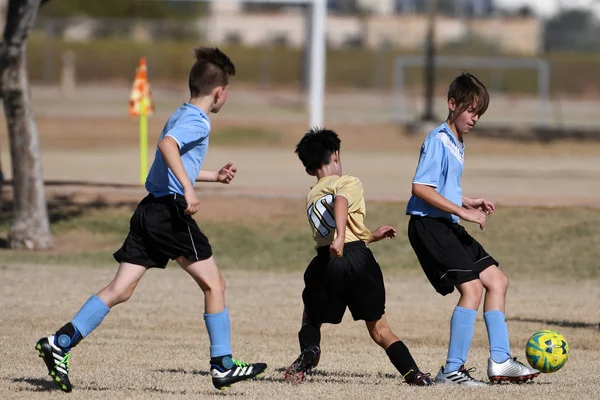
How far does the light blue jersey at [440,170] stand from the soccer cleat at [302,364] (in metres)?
1.02

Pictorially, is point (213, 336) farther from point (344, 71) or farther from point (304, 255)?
point (344, 71)

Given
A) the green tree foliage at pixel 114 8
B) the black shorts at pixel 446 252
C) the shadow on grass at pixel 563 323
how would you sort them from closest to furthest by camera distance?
1. the black shorts at pixel 446 252
2. the shadow on grass at pixel 563 323
3. the green tree foliage at pixel 114 8

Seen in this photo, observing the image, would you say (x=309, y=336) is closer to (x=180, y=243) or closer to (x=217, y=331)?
(x=217, y=331)

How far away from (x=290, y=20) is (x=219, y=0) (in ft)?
176

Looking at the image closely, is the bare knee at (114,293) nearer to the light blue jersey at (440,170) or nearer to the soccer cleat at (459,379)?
the light blue jersey at (440,170)

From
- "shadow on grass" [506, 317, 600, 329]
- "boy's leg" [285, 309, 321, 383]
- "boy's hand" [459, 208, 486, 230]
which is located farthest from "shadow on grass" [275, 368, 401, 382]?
"shadow on grass" [506, 317, 600, 329]

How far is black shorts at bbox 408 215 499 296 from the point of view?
721 centimetres

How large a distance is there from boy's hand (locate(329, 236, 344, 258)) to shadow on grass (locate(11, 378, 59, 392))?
5.84 ft

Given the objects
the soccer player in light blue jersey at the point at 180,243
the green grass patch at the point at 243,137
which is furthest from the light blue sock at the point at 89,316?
the green grass patch at the point at 243,137

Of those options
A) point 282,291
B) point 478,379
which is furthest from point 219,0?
point 478,379

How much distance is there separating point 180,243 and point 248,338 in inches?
123

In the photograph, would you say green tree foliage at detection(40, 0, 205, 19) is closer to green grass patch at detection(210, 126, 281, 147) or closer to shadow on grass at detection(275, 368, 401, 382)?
green grass patch at detection(210, 126, 281, 147)

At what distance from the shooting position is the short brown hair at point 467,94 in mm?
7273

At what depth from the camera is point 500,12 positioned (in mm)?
76562
